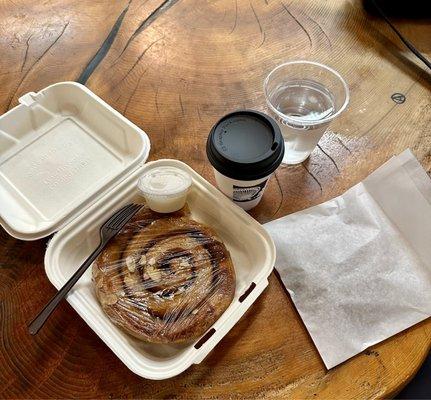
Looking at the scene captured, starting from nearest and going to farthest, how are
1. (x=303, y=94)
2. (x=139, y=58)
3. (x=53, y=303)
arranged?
(x=53, y=303) < (x=303, y=94) < (x=139, y=58)

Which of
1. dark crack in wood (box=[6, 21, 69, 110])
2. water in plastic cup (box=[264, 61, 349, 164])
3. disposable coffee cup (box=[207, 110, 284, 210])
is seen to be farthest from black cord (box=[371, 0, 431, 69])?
dark crack in wood (box=[6, 21, 69, 110])

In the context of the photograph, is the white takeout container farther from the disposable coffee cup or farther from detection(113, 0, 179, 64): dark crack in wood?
detection(113, 0, 179, 64): dark crack in wood

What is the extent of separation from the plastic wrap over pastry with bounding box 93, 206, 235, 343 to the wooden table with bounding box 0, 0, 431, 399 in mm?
60

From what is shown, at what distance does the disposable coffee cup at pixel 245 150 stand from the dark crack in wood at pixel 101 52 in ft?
1.21

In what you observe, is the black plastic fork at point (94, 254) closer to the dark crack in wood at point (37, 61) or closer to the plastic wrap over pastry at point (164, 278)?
the plastic wrap over pastry at point (164, 278)

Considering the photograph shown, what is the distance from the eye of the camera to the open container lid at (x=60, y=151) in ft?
2.35

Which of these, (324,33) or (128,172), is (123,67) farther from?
(324,33)

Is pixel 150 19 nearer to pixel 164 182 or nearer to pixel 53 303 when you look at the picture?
pixel 164 182

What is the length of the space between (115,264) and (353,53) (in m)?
0.65

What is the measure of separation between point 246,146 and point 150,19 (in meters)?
0.48

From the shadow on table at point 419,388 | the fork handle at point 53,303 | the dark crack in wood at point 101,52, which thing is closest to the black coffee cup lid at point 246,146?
the fork handle at point 53,303

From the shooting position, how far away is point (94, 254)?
2.05 ft

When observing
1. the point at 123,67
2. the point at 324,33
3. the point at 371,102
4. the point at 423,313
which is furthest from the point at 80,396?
the point at 324,33

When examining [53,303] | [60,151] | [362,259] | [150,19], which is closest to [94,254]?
[53,303]
